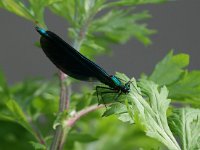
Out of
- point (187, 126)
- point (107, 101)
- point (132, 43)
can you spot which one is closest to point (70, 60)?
point (107, 101)

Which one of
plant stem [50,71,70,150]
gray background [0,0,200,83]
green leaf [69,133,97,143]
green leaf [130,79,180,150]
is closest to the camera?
green leaf [130,79,180,150]

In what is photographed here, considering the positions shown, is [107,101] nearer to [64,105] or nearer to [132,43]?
[64,105]

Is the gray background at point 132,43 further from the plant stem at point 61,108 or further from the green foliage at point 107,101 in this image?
the plant stem at point 61,108

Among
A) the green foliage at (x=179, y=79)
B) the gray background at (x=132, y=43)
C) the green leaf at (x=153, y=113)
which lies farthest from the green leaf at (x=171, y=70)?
the gray background at (x=132, y=43)

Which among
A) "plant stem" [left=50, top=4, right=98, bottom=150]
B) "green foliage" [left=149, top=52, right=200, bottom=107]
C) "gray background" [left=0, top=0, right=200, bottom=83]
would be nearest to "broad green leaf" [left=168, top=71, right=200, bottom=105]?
"green foliage" [left=149, top=52, right=200, bottom=107]

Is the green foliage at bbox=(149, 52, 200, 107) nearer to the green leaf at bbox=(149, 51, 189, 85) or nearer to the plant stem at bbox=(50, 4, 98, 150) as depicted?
the green leaf at bbox=(149, 51, 189, 85)

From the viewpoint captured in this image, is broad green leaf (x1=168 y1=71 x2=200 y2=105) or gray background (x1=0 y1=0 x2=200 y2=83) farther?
gray background (x1=0 y1=0 x2=200 y2=83)
